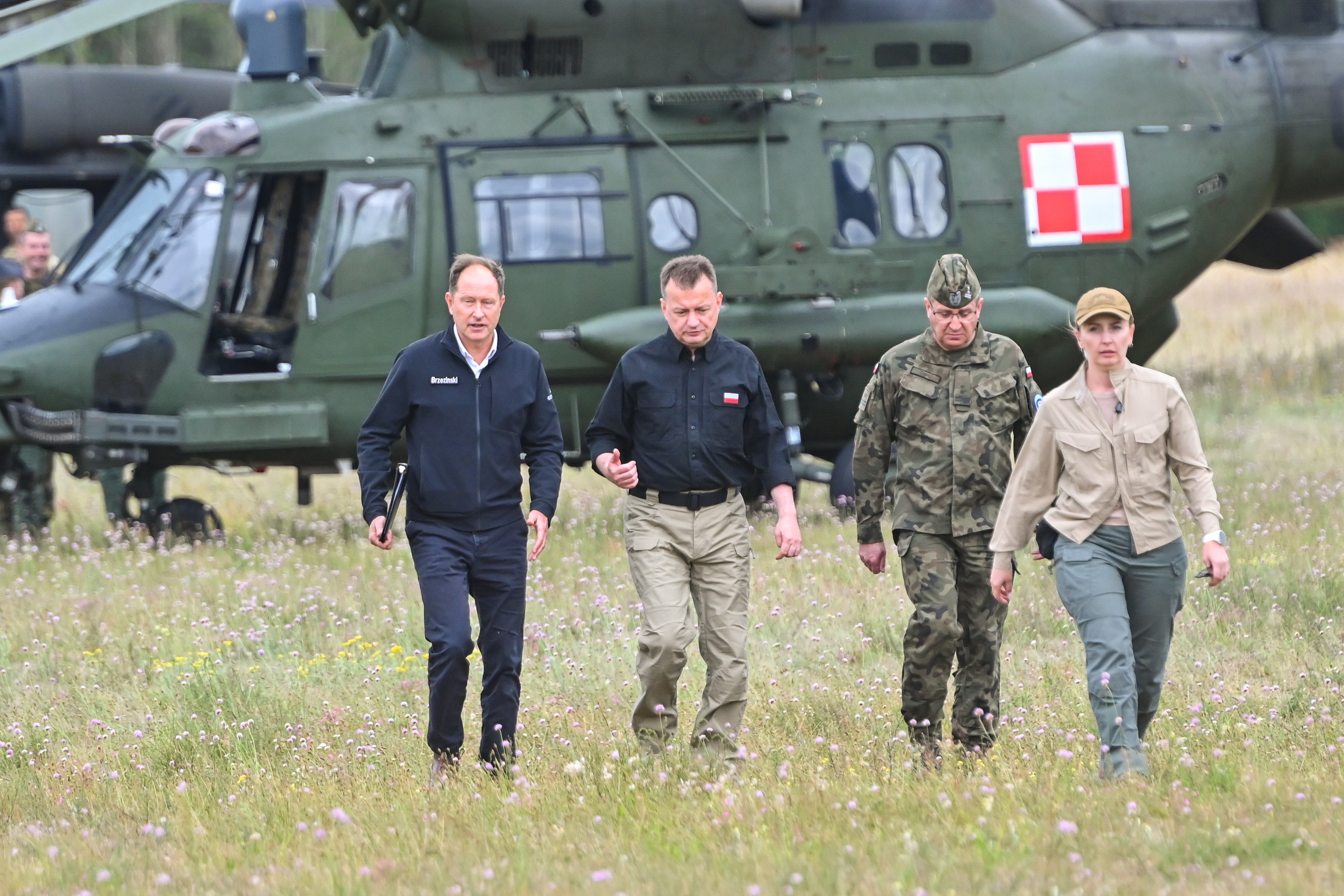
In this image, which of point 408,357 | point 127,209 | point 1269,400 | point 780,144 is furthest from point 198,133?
point 1269,400

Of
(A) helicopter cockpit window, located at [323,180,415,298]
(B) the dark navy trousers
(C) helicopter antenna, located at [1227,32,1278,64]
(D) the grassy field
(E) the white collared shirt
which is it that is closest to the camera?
(D) the grassy field

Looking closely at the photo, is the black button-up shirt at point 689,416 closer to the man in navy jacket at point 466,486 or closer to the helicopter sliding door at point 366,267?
the man in navy jacket at point 466,486

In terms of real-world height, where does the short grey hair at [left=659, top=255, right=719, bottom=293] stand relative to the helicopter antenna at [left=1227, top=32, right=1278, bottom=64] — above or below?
below

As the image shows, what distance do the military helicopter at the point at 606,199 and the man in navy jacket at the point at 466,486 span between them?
5078mm

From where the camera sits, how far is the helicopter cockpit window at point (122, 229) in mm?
11812

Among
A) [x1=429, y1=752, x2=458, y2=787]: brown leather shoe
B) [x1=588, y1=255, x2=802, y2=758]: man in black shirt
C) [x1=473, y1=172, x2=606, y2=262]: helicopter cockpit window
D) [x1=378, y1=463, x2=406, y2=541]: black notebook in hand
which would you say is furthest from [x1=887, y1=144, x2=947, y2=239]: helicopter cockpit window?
[x1=429, y1=752, x2=458, y2=787]: brown leather shoe

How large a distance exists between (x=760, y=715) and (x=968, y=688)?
1.07 meters

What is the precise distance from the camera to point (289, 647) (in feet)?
29.6

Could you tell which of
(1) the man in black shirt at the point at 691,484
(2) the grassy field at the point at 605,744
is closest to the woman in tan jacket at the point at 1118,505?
(2) the grassy field at the point at 605,744

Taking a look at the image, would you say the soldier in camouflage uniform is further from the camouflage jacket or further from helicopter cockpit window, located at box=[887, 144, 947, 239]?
helicopter cockpit window, located at box=[887, 144, 947, 239]

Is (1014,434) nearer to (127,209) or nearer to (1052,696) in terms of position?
(1052,696)

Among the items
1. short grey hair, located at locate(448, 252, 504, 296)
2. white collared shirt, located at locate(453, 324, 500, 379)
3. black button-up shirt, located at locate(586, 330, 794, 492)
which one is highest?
short grey hair, located at locate(448, 252, 504, 296)

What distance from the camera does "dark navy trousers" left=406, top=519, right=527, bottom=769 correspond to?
6.18 m

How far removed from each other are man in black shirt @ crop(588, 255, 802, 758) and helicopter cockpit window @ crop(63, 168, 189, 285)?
6.26 meters
